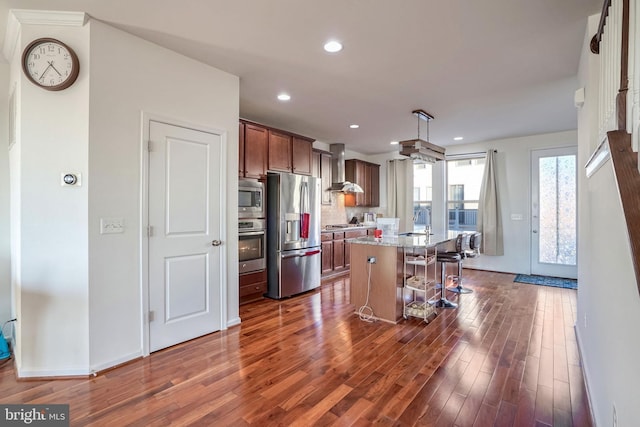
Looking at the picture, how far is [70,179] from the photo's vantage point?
2350 millimetres

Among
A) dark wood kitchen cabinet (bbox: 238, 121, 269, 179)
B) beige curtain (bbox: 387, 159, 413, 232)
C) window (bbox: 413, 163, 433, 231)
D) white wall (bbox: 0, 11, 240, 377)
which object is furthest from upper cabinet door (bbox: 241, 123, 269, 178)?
window (bbox: 413, 163, 433, 231)

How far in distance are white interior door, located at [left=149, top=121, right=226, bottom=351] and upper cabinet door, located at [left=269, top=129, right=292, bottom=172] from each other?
141cm

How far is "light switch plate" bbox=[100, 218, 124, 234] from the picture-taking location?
8.02 feet

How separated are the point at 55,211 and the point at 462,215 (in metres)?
6.72

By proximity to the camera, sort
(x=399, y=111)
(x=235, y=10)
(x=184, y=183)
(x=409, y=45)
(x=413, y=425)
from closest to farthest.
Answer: (x=413, y=425) < (x=235, y=10) < (x=409, y=45) < (x=184, y=183) < (x=399, y=111)

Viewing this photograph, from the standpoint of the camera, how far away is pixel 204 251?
10.2 ft

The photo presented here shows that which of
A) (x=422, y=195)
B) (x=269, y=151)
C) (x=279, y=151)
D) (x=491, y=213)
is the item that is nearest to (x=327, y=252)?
(x=279, y=151)

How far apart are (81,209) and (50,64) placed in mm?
1095

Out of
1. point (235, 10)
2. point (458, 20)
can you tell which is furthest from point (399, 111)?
point (235, 10)

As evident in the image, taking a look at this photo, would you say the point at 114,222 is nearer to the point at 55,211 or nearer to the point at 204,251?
the point at 55,211

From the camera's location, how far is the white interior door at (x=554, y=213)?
18.1 feet

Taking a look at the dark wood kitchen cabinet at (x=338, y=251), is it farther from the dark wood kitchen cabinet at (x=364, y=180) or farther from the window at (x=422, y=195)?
the window at (x=422, y=195)

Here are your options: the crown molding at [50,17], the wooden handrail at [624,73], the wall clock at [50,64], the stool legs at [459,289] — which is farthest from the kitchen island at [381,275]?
the crown molding at [50,17]

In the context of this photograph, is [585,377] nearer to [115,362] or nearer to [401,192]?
[115,362]
